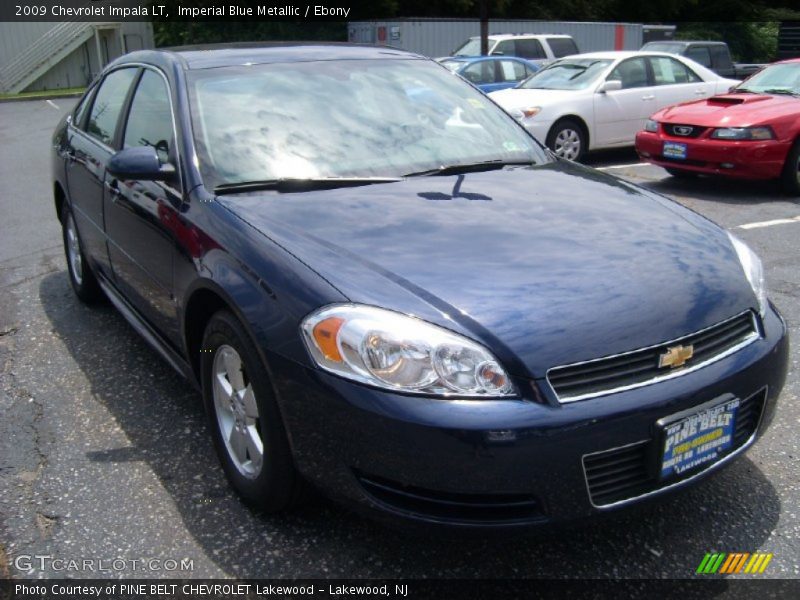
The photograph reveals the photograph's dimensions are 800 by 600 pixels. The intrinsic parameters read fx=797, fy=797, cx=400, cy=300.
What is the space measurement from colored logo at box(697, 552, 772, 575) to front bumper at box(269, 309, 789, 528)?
0.39 metres

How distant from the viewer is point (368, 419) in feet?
6.98

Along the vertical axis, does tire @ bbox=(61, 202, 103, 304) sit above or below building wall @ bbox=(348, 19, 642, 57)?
below

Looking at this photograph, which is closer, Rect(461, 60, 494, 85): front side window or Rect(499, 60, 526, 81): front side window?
Rect(461, 60, 494, 85): front side window

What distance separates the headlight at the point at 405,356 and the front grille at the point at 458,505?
0.94ft

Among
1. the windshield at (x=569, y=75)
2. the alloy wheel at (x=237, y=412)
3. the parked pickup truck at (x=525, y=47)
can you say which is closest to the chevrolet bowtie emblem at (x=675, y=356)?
the alloy wheel at (x=237, y=412)

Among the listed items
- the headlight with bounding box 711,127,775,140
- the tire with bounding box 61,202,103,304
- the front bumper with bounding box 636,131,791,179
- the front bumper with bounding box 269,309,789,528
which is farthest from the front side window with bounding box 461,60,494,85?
the front bumper with bounding box 269,309,789,528

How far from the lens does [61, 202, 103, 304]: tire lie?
15.7 ft

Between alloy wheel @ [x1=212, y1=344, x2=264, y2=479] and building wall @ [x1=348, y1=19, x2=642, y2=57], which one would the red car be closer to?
alloy wheel @ [x1=212, y1=344, x2=264, y2=479]

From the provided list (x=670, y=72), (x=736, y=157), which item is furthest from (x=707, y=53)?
(x=736, y=157)

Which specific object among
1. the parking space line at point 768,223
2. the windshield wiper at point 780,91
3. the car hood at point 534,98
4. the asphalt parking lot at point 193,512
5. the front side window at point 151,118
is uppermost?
the front side window at point 151,118

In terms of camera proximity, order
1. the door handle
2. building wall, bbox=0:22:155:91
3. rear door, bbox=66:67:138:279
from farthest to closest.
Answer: building wall, bbox=0:22:155:91
rear door, bbox=66:67:138:279
the door handle

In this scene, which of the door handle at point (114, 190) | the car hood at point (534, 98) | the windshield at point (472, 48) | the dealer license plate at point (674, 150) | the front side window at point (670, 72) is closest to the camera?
the door handle at point (114, 190)

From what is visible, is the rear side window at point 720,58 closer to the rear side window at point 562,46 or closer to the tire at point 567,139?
the rear side window at point 562,46

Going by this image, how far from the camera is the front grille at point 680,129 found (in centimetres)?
816
